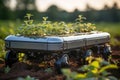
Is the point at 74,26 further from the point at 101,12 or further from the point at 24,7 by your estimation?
the point at 24,7

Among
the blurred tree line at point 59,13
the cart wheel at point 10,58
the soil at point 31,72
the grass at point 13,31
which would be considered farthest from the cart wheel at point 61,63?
the blurred tree line at point 59,13

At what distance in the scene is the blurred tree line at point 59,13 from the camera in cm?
3509

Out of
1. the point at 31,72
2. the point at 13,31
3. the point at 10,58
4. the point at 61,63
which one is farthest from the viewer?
the point at 13,31

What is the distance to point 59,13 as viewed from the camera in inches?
1702

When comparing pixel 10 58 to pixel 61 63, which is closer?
pixel 61 63

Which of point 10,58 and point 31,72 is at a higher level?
point 10,58

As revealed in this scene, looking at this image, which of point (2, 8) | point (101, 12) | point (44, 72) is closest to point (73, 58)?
point (44, 72)

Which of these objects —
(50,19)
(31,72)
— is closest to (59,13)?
(50,19)

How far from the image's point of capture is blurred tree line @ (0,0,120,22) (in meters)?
35.1

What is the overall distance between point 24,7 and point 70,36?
173 feet

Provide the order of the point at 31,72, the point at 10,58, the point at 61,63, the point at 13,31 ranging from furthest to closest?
the point at 13,31
the point at 10,58
the point at 31,72
the point at 61,63

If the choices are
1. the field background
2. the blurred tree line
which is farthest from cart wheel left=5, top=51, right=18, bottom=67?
the blurred tree line

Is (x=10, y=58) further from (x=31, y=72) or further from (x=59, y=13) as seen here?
(x=59, y=13)

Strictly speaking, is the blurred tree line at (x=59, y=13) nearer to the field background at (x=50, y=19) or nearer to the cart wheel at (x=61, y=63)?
the field background at (x=50, y=19)
